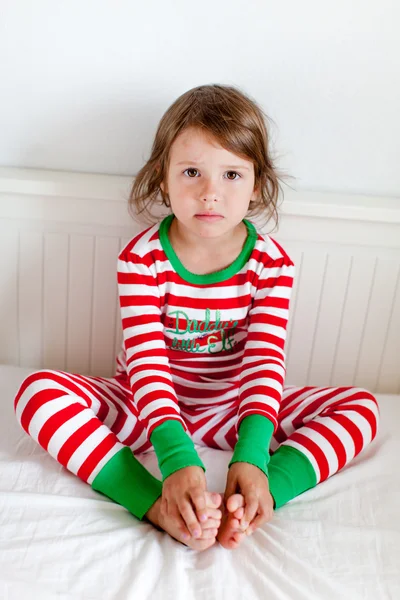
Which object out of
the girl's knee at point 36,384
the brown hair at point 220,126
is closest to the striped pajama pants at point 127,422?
the girl's knee at point 36,384

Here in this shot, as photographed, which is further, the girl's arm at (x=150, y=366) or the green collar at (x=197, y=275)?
the green collar at (x=197, y=275)

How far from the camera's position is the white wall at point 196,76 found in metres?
1.16

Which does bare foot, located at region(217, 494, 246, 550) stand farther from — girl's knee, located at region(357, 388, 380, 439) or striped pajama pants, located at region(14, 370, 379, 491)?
girl's knee, located at region(357, 388, 380, 439)

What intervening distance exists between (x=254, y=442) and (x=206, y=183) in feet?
1.32

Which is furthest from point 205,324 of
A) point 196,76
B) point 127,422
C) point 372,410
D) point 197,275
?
point 196,76

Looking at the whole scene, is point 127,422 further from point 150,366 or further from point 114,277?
point 114,277

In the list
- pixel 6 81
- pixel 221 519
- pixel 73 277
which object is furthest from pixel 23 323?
pixel 221 519

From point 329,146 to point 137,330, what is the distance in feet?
1.68

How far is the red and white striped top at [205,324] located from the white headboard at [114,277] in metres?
0.13

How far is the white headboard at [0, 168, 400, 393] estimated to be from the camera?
124cm

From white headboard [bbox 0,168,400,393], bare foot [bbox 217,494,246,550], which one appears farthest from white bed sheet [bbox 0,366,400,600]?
white headboard [bbox 0,168,400,393]

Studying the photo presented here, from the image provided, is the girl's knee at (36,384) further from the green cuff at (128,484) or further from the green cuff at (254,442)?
the green cuff at (254,442)

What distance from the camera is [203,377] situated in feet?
3.94

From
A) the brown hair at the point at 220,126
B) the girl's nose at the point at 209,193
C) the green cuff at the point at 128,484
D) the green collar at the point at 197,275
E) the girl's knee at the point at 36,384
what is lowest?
the green cuff at the point at 128,484
